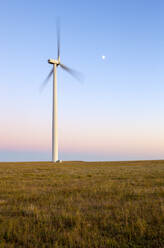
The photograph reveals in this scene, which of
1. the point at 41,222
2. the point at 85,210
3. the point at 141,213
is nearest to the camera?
the point at 41,222

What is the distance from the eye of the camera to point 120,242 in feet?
17.9

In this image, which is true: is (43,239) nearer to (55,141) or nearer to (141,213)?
(141,213)

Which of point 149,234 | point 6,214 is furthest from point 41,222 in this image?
point 149,234

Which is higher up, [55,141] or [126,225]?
[55,141]

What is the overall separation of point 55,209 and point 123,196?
429 centimetres

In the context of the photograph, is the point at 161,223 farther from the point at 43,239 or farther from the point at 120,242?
the point at 43,239

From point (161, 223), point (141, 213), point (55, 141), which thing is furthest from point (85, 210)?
point (55, 141)

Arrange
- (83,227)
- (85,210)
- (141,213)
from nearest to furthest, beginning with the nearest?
(83,227) → (141,213) → (85,210)

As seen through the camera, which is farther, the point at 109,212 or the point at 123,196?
the point at 123,196

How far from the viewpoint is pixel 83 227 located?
6539 mm

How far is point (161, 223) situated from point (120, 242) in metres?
2.03

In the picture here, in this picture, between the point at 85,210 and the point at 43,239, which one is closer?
the point at 43,239

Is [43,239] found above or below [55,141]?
below

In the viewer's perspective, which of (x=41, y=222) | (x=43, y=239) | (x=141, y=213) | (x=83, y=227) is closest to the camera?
(x=43, y=239)
